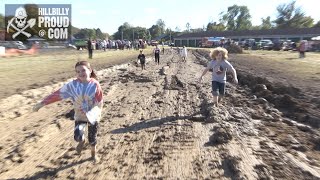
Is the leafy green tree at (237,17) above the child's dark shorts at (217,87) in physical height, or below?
above

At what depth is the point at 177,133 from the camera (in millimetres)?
8594

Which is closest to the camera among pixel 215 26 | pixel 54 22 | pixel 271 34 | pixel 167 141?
pixel 167 141

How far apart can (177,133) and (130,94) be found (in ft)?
20.4

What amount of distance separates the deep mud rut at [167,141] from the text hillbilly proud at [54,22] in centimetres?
4838

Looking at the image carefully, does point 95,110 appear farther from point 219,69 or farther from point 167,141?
point 219,69

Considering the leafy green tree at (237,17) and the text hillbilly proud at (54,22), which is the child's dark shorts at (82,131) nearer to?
the text hillbilly proud at (54,22)

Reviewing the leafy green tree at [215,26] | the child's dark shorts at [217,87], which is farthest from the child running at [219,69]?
the leafy green tree at [215,26]

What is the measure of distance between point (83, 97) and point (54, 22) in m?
68.0

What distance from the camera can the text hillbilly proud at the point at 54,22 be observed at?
60.4 meters

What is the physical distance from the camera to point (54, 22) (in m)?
71.4

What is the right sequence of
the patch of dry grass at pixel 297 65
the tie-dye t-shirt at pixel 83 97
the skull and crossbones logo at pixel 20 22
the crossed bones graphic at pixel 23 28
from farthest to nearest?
the crossed bones graphic at pixel 23 28, the skull and crossbones logo at pixel 20 22, the patch of dry grass at pixel 297 65, the tie-dye t-shirt at pixel 83 97

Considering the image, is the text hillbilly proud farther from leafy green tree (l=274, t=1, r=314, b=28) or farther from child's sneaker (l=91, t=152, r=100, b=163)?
leafy green tree (l=274, t=1, r=314, b=28)

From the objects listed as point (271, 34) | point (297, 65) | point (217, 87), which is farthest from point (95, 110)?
point (271, 34)

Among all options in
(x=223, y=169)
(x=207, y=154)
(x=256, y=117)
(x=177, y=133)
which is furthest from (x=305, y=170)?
(x=256, y=117)
